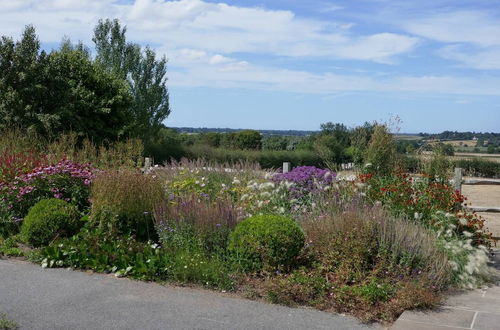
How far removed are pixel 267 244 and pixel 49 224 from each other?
134 inches

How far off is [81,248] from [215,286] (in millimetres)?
2060

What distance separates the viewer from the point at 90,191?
9.46 m

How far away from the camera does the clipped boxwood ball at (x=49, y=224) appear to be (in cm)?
809

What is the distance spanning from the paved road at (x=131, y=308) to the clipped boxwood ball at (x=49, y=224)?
138 centimetres

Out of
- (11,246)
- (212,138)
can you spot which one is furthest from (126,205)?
(212,138)

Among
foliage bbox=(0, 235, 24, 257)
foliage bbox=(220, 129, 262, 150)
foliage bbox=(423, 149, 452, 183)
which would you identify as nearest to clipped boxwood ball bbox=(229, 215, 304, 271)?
foliage bbox=(0, 235, 24, 257)

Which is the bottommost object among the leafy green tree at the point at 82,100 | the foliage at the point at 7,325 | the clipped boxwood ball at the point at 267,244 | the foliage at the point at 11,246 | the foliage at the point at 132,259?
the foliage at the point at 7,325

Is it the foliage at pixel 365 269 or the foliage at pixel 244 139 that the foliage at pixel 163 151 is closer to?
the foliage at pixel 244 139

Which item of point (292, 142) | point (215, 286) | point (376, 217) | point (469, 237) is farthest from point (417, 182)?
point (292, 142)

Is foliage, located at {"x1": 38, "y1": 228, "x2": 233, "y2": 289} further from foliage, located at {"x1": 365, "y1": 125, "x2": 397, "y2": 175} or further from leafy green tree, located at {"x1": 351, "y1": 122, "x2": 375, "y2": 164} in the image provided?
leafy green tree, located at {"x1": 351, "y1": 122, "x2": 375, "y2": 164}

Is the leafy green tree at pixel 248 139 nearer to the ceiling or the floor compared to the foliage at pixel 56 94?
nearer to the floor

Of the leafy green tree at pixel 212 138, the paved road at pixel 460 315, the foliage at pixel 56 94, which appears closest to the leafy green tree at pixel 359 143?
the paved road at pixel 460 315

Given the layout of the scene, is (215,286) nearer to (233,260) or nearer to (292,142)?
(233,260)

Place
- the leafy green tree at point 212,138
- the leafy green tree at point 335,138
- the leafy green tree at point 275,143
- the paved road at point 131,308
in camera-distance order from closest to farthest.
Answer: the paved road at point 131,308 < the leafy green tree at point 335,138 < the leafy green tree at point 212,138 < the leafy green tree at point 275,143
